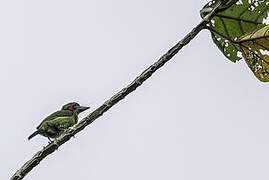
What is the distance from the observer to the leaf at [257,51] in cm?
215

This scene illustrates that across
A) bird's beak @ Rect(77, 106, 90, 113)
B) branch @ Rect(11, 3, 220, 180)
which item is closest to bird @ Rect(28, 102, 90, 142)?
bird's beak @ Rect(77, 106, 90, 113)

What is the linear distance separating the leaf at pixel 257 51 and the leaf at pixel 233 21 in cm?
6

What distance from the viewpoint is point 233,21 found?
2436 millimetres

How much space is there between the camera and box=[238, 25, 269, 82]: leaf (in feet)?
7.06

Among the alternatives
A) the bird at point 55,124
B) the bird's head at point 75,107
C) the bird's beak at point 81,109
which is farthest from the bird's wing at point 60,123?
the bird's beak at point 81,109

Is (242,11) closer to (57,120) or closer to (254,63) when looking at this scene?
(254,63)

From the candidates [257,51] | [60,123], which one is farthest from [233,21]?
[60,123]

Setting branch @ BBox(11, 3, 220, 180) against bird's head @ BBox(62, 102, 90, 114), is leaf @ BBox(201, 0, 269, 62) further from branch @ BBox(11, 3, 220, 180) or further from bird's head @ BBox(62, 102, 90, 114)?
bird's head @ BBox(62, 102, 90, 114)

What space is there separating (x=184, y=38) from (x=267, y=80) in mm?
721

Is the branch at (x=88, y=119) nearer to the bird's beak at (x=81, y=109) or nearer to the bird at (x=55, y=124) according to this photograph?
the bird at (x=55, y=124)

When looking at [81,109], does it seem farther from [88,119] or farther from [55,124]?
[88,119]

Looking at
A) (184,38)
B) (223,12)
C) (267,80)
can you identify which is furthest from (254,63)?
(184,38)

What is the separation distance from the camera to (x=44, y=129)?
2299mm

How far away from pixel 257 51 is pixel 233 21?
0.82ft
